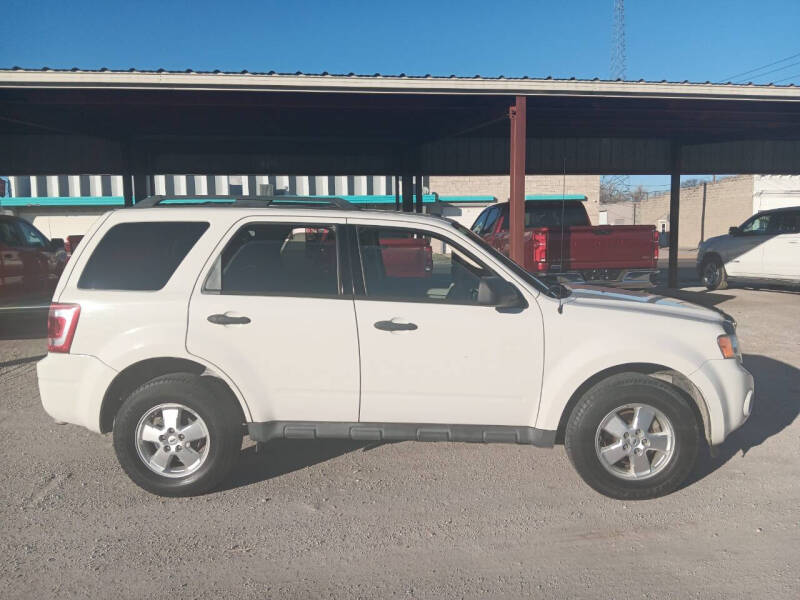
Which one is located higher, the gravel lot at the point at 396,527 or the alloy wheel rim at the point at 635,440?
the alloy wheel rim at the point at 635,440

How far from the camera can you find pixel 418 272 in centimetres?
460

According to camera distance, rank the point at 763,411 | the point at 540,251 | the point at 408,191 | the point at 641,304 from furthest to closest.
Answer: the point at 408,191, the point at 540,251, the point at 763,411, the point at 641,304

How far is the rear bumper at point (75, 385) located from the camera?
4.16 m

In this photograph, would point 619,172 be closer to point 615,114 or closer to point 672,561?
point 615,114

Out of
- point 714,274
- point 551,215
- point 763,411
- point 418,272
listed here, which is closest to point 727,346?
point 418,272

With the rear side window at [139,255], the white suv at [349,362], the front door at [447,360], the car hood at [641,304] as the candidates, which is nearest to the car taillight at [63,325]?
the white suv at [349,362]

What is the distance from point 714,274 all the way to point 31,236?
1441cm

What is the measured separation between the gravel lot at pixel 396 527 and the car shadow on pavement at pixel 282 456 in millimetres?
20

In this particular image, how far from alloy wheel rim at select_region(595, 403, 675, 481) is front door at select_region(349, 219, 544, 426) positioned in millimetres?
494

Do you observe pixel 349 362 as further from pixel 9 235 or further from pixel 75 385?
pixel 9 235

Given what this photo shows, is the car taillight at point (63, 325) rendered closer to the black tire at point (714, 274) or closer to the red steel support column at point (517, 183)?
the red steel support column at point (517, 183)

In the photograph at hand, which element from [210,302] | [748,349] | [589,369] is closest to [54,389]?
[210,302]

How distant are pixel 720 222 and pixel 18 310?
43263mm

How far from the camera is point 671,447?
4.15 meters
